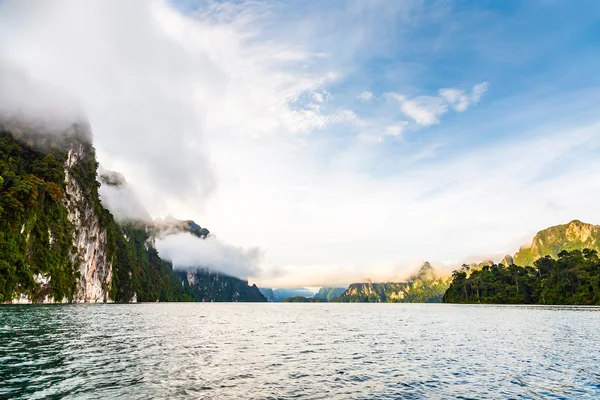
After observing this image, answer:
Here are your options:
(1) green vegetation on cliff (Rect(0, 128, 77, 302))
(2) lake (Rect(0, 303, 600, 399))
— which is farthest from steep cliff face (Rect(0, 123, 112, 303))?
(2) lake (Rect(0, 303, 600, 399))

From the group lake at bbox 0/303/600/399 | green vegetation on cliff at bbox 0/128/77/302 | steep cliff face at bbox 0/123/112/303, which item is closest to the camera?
lake at bbox 0/303/600/399

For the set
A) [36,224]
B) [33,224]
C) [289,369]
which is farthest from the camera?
[36,224]

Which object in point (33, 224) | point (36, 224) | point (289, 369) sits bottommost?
point (289, 369)

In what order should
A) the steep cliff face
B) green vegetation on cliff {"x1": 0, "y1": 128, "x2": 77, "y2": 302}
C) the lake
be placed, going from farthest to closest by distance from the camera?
the steep cliff face, green vegetation on cliff {"x1": 0, "y1": 128, "x2": 77, "y2": 302}, the lake

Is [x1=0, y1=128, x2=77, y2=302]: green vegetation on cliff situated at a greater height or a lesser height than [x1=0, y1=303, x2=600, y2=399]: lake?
greater

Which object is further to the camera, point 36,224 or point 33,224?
point 36,224

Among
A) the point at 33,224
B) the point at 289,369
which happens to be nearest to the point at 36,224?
the point at 33,224

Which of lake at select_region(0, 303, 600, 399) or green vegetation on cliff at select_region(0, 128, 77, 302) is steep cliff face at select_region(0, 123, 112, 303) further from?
lake at select_region(0, 303, 600, 399)

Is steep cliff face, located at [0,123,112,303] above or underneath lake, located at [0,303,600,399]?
above

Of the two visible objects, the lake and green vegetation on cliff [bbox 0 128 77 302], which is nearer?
the lake

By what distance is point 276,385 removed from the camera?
916 inches

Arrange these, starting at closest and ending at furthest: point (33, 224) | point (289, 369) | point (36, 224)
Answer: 1. point (289, 369)
2. point (33, 224)
3. point (36, 224)

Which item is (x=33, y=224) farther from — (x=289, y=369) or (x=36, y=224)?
(x=289, y=369)

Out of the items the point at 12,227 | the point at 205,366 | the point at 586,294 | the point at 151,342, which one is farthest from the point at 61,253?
the point at 586,294
